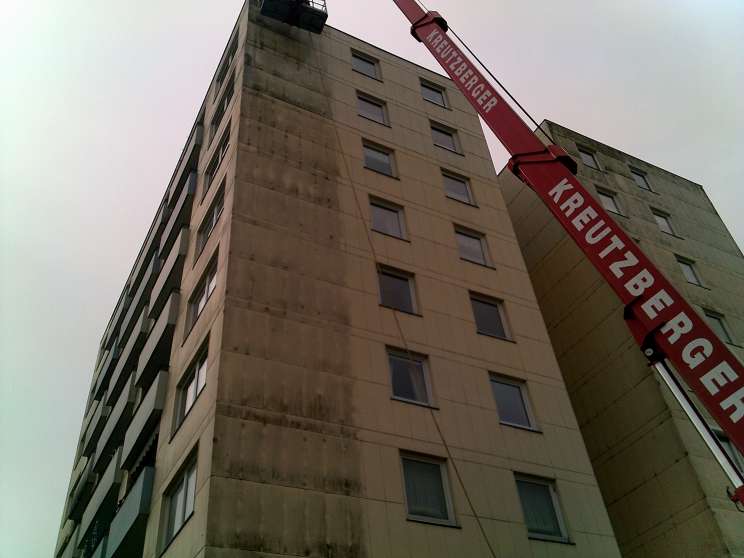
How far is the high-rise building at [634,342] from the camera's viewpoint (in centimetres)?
2186

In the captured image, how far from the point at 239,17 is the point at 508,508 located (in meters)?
24.8

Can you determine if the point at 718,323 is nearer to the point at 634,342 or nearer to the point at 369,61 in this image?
the point at 634,342

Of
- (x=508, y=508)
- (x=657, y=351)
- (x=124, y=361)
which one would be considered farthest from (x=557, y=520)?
(x=124, y=361)

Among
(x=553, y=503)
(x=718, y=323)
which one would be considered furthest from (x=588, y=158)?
(x=553, y=503)

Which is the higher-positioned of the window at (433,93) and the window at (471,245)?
the window at (433,93)

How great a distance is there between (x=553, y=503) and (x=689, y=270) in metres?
17.2

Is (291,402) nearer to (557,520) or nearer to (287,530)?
(287,530)

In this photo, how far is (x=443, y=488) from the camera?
1812cm

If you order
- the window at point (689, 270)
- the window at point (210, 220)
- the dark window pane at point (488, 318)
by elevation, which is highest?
the window at point (689, 270)

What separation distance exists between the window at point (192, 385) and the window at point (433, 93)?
18.4 m

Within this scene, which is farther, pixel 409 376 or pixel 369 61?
pixel 369 61

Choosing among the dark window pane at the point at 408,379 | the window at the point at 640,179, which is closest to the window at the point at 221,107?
the dark window pane at the point at 408,379

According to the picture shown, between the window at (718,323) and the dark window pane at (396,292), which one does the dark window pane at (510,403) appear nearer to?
the dark window pane at (396,292)

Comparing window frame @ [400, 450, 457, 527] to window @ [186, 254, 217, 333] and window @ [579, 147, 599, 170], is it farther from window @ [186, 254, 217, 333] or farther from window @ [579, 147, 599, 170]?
window @ [579, 147, 599, 170]
